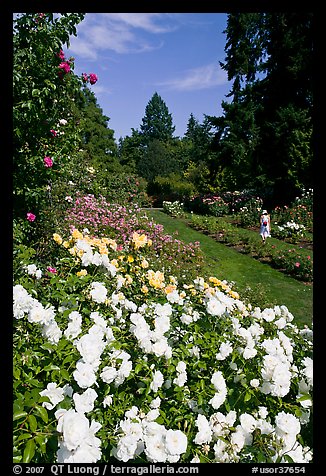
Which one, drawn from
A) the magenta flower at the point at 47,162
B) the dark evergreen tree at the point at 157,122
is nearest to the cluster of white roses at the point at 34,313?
the magenta flower at the point at 47,162

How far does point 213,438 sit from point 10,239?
3.72 feet

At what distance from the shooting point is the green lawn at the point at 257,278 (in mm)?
5643

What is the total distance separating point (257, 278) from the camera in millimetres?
7023

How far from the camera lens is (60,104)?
12.1ft

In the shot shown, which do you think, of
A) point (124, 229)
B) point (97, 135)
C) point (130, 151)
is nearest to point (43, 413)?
point (124, 229)

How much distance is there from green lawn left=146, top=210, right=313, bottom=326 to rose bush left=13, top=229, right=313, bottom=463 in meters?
3.18

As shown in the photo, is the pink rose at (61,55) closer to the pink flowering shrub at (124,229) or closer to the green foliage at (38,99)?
the green foliage at (38,99)

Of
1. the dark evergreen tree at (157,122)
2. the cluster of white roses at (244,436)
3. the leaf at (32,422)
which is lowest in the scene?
the cluster of white roses at (244,436)

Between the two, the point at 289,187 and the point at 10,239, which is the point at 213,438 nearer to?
the point at 10,239

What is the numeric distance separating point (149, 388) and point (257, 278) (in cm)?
588

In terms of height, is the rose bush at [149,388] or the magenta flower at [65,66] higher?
the magenta flower at [65,66]

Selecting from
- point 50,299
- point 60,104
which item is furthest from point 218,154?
point 50,299

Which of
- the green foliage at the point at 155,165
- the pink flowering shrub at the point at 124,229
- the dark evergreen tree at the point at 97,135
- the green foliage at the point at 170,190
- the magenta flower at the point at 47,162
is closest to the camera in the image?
the magenta flower at the point at 47,162

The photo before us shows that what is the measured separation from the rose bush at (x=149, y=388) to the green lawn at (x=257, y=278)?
3.18 meters
